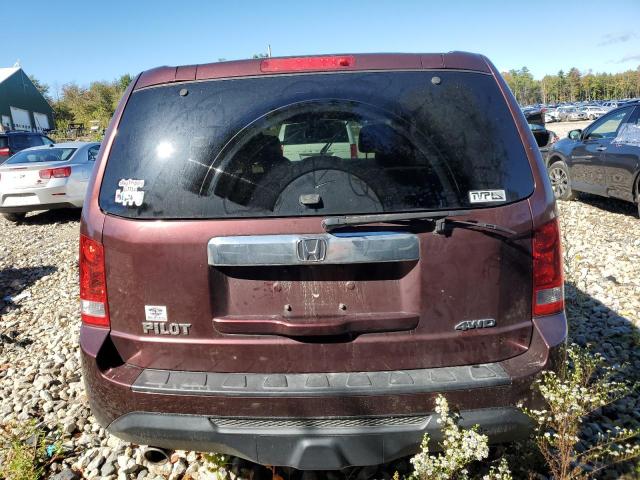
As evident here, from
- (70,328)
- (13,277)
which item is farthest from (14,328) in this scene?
(13,277)

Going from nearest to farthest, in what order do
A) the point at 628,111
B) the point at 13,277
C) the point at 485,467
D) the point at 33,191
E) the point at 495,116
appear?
the point at 495,116
the point at 485,467
the point at 13,277
the point at 628,111
the point at 33,191

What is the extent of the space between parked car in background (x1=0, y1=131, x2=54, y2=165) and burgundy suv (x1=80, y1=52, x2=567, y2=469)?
13573 mm

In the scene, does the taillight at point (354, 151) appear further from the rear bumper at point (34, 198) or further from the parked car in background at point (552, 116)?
the parked car in background at point (552, 116)

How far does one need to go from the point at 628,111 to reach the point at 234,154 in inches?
316

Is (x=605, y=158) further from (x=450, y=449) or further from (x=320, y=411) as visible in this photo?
(x=320, y=411)

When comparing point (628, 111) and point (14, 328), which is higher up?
point (628, 111)

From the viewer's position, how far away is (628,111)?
782cm

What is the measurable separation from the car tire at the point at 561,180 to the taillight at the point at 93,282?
9.31 metres

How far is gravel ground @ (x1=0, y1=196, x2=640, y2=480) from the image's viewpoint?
279 centimetres

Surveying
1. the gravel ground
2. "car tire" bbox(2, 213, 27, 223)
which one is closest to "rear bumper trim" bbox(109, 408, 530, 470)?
the gravel ground

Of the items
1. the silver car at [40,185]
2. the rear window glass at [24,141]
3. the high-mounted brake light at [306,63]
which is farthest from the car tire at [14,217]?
the high-mounted brake light at [306,63]

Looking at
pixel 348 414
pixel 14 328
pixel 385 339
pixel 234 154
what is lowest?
pixel 14 328

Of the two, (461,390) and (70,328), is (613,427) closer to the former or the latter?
(461,390)

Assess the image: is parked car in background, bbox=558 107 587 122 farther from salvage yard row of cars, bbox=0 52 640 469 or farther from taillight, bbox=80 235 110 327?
taillight, bbox=80 235 110 327
